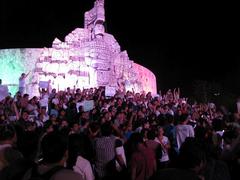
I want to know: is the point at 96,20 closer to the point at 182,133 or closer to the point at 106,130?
the point at 182,133

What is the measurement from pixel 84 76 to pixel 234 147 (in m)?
21.9

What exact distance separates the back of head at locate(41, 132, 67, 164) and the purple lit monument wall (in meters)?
21.3

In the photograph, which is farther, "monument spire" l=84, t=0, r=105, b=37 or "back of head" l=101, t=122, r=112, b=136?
"monument spire" l=84, t=0, r=105, b=37

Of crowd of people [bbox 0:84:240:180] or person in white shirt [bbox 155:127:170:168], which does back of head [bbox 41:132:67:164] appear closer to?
crowd of people [bbox 0:84:240:180]

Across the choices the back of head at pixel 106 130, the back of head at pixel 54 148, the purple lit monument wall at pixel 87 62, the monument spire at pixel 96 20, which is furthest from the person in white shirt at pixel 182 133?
the monument spire at pixel 96 20

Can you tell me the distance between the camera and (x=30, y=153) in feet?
15.2

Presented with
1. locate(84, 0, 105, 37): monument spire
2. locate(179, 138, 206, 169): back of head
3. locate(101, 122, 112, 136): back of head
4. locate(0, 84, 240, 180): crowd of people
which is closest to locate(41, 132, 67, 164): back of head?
locate(0, 84, 240, 180): crowd of people

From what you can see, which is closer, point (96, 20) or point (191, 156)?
point (191, 156)

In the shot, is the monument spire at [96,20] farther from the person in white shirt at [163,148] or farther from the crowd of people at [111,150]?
the person in white shirt at [163,148]

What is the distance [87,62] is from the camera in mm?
25984

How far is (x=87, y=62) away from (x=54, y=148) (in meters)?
22.7

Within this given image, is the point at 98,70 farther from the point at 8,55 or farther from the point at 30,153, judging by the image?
the point at 30,153

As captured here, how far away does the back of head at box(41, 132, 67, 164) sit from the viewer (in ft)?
11.3

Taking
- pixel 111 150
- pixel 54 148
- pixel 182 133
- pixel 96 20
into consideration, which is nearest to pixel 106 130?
pixel 111 150
